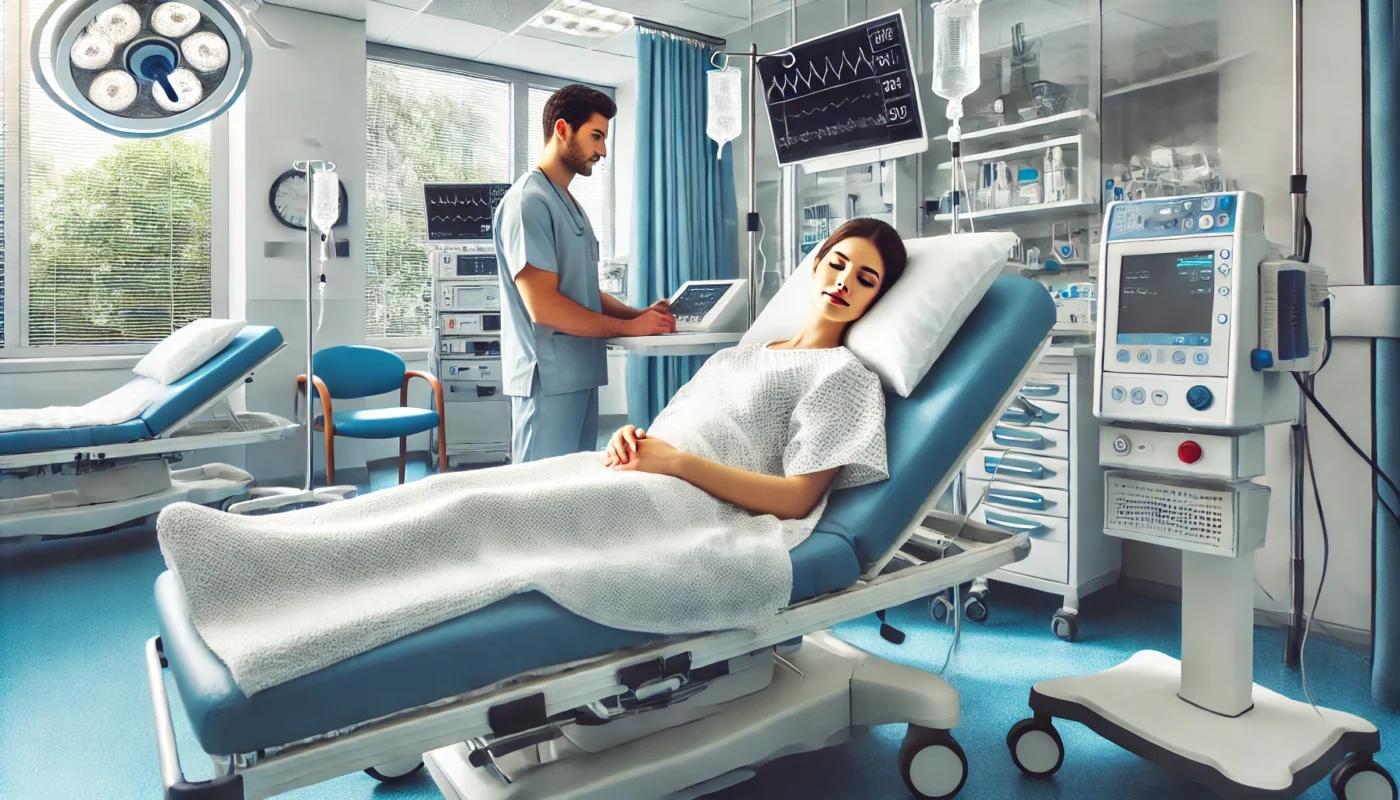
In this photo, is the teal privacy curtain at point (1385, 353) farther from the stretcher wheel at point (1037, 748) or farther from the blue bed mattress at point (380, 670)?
the blue bed mattress at point (380, 670)

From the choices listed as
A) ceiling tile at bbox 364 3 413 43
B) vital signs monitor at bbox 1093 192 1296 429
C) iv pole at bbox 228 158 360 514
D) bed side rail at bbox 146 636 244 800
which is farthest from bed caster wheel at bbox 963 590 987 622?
ceiling tile at bbox 364 3 413 43

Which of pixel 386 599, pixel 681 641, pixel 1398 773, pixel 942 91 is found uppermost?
pixel 942 91

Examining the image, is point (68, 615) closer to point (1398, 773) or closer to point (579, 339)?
point (579, 339)

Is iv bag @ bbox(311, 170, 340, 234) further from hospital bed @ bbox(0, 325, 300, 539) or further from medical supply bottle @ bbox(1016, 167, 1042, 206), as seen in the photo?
Result: medical supply bottle @ bbox(1016, 167, 1042, 206)

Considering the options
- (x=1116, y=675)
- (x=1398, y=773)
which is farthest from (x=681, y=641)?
(x=1398, y=773)

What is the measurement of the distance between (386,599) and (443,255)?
3.85 meters

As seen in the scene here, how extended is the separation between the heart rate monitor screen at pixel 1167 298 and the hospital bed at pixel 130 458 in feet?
9.94

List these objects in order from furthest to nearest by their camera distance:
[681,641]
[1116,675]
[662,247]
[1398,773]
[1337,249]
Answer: [662,247], [1337,249], [1116,675], [1398,773], [681,641]

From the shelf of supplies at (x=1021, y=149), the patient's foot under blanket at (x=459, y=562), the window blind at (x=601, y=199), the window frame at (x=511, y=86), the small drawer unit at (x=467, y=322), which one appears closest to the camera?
the patient's foot under blanket at (x=459, y=562)

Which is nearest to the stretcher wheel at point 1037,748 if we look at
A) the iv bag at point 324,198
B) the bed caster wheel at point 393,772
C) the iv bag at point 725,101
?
the bed caster wheel at point 393,772

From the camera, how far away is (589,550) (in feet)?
4.10

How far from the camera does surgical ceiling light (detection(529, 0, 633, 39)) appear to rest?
452 centimetres

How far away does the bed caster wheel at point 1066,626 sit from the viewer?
7.55 feet

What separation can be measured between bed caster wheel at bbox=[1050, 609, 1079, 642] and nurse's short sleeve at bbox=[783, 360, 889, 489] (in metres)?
1.17
